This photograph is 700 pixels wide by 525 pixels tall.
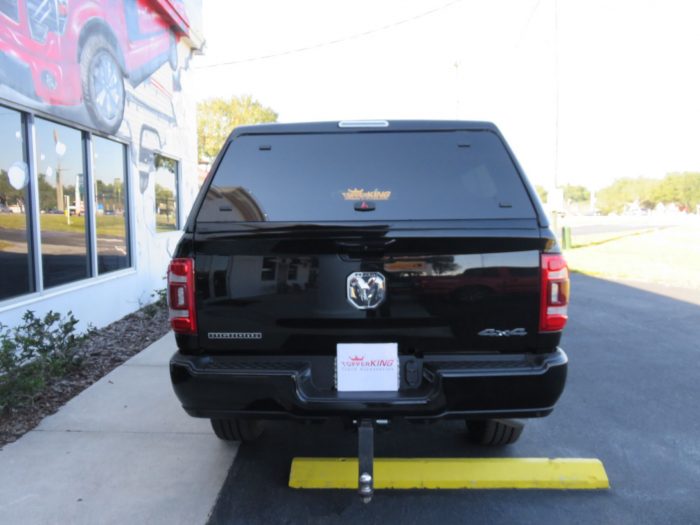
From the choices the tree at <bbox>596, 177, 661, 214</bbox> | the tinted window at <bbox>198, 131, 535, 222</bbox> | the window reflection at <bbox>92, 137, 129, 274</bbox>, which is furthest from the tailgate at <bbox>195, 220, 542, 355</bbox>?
the tree at <bbox>596, 177, 661, 214</bbox>

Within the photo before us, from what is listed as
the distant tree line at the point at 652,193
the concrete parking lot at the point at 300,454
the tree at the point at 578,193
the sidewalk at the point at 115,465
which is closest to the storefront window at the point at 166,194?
the concrete parking lot at the point at 300,454

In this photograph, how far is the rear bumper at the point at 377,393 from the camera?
2.54 m

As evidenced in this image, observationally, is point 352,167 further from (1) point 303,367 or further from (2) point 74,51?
(2) point 74,51

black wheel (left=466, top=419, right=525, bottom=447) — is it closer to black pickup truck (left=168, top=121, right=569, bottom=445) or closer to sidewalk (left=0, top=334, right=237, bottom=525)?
black pickup truck (left=168, top=121, right=569, bottom=445)

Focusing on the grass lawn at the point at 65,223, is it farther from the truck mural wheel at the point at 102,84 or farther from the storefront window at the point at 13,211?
the truck mural wheel at the point at 102,84

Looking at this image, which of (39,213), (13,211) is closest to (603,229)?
(39,213)

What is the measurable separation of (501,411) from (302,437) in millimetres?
1724

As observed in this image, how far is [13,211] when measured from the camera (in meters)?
5.24

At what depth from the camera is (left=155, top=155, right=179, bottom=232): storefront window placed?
9344 millimetres

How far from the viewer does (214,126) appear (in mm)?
33250

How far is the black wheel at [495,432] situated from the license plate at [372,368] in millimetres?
1224

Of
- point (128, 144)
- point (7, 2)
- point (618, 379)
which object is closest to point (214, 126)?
point (128, 144)

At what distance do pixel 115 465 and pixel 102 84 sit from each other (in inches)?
203

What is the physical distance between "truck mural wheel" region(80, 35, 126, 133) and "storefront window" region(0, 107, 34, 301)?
1.34 m
